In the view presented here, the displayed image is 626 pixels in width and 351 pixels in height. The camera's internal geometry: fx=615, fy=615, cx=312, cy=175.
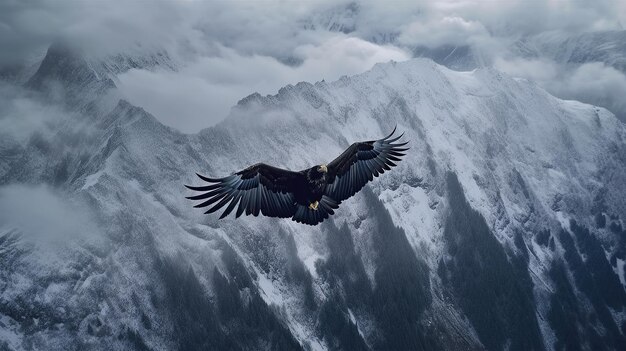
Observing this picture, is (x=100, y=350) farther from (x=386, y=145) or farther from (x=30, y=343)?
(x=386, y=145)

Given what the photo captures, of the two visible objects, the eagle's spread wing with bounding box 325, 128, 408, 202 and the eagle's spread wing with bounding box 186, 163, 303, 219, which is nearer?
the eagle's spread wing with bounding box 186, 163, 303, 219

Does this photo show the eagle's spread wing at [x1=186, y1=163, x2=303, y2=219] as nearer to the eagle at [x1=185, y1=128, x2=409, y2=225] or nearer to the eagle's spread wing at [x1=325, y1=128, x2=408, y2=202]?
the eagle at [x1=185, y1=128, x2=409, y2=225]

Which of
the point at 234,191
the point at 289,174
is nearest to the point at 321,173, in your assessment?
the point at 289,174

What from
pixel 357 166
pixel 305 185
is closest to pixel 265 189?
pixel 305 185

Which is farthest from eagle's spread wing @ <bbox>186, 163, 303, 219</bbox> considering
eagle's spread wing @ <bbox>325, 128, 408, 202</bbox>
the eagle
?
eagle's spread wing @ <bbox>325, 128, 408, 202</bbox>

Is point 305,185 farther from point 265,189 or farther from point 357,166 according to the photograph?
point 357,166

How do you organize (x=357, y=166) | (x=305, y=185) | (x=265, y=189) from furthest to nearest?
(x=357, y=166) → (x=265, y=189) → (x=305, y=185)

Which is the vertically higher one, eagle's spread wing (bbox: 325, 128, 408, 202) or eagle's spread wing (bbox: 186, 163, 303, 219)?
eagle's spread wing (bbox: 325, 128, 408, 202)

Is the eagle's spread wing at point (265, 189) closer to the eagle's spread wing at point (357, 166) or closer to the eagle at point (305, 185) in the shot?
the eagle at point (305, 185)
